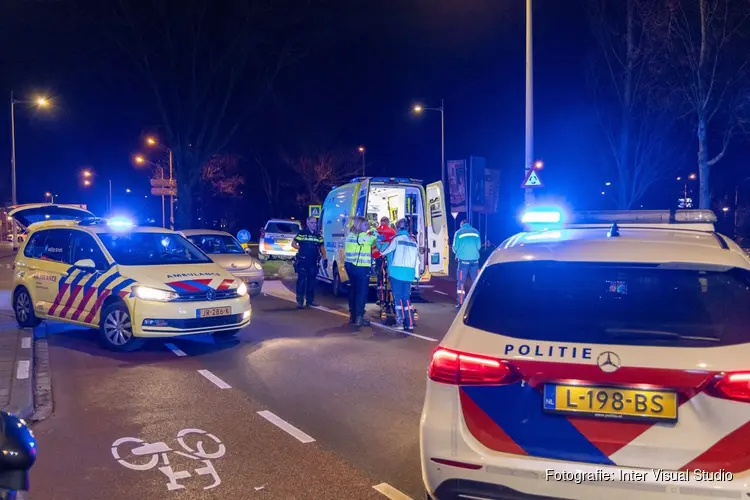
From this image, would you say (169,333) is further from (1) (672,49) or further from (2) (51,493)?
(1) (672,49)

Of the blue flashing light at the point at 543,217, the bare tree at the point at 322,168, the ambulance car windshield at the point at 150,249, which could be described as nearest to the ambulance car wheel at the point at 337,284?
the ambulance car windshield at the point at 150,249

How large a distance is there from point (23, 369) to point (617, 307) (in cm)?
699

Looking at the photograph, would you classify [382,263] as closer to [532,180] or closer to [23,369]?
[532,180]

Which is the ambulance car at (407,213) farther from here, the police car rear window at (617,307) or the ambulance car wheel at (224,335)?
the police car rear window at (617,307)

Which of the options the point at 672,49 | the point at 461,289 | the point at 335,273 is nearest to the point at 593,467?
the point at 461,289

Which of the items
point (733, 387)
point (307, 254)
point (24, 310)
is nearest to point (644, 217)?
point (733, 387)

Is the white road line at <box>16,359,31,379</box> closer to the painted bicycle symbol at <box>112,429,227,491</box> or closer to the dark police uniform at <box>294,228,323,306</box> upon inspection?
the painted bicycle symbol at <box>112,429,227,491</box>

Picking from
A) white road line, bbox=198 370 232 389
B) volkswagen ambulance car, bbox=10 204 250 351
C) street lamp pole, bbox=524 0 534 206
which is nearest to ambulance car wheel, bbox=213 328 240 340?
volkswagen ambulance car, bbox=10 204 250 351

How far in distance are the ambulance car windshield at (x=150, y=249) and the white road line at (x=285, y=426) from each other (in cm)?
408

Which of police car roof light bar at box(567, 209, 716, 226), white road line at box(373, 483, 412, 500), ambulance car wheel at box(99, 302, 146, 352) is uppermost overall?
police car roof light bar at box(567, 209, 716, 226)

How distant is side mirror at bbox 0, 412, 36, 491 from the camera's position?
2299 millimetres

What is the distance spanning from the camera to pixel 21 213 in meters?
20.6

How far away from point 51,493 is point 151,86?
2453cm

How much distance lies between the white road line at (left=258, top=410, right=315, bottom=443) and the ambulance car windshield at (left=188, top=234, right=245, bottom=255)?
30.3 ft
